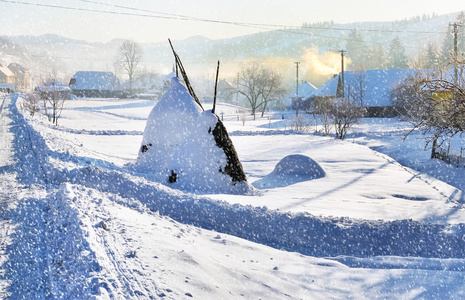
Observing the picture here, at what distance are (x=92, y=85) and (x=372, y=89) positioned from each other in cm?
6525

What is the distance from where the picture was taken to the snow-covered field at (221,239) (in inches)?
191

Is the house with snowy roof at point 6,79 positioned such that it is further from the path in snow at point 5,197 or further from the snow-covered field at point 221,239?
the snow-covered field at point 221,239

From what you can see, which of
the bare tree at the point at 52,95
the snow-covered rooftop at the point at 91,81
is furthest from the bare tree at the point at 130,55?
the bare tree at the point at 52,95

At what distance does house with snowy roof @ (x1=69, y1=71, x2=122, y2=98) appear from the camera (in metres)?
93.5

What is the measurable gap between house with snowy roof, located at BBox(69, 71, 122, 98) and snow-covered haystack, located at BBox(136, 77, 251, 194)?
84317 mm

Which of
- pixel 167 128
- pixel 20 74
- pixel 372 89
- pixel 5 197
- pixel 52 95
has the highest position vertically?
pixel 20 74

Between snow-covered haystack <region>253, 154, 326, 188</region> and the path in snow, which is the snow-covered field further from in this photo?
snow-covered haystack <region>253, 154, 326, 188</region>

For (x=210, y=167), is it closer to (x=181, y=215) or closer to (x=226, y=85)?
(x=181, y=215)

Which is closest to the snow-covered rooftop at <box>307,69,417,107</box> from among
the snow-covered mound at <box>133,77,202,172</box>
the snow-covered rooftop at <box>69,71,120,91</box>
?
the snow-covered mound at <box>133,77,202,172</box>

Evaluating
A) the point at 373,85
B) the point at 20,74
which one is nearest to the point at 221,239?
the point at 373,85

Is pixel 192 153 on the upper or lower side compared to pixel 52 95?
lower

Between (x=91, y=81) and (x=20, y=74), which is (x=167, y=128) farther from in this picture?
(x=20, y=74)

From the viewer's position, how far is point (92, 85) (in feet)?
311

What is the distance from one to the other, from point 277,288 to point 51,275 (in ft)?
9.36
